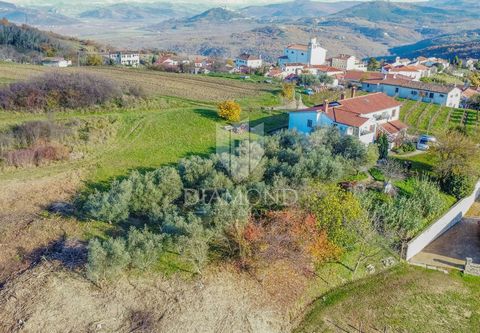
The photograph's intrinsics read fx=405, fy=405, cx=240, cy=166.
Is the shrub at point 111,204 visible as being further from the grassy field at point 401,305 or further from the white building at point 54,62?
the white building at point 54,62

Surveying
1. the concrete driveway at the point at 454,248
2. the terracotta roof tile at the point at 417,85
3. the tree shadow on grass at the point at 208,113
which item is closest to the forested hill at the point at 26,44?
the tree shadow on grass at the point at 208,113

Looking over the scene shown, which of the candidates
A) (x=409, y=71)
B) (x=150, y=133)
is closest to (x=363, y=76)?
(x=409, y=71)

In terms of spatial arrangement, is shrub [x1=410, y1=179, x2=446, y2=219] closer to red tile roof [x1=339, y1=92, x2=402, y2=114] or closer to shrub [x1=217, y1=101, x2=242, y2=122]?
red tile roof [x1=339, y1=92, x2=402, y2=114]

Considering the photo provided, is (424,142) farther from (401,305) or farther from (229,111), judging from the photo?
(401,305)

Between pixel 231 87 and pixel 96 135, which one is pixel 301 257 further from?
pixel 231 87

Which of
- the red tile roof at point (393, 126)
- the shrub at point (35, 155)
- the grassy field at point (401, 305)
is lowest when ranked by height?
the grassy field at point (401, 305)

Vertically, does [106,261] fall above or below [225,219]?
below
